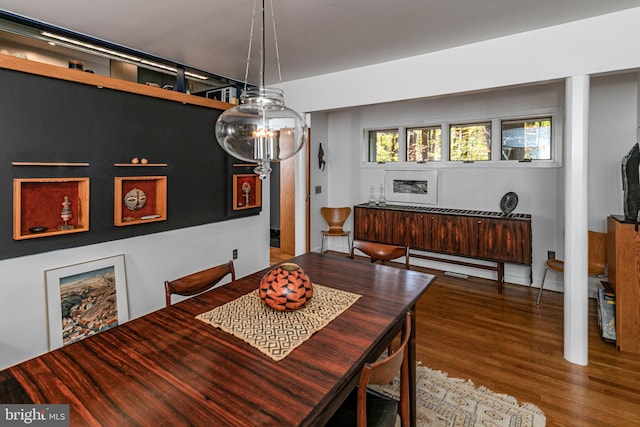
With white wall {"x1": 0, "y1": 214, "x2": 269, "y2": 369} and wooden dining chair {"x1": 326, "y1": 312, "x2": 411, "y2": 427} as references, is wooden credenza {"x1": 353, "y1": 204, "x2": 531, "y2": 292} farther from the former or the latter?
wooden dining chair {"x1": 326, "y1": 312, "x2": 411, "y2": 427}

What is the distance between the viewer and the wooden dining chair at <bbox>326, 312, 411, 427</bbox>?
1.14 meters

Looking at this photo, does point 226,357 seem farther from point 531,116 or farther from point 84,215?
point 531,116

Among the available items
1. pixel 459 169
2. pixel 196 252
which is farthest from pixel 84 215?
pixel 459 169

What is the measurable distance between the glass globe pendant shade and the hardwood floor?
2040 millimetres

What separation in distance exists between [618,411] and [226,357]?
7.96 feet

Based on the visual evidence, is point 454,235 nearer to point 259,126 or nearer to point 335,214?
Result: point 335,214

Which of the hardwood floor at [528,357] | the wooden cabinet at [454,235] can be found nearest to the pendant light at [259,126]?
the hardwood floor at [528,357]

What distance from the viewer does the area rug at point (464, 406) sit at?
2012 mm

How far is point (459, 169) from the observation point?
4668 mm

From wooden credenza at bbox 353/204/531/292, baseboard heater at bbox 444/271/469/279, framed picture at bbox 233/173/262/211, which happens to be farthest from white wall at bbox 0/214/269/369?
baseboard heater at bbox 444/271/469/279

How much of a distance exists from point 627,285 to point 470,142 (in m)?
2.47

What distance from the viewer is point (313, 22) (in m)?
2.43

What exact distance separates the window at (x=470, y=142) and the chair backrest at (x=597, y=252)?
4.96 ft

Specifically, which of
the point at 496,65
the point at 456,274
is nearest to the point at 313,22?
the point at 496,65
